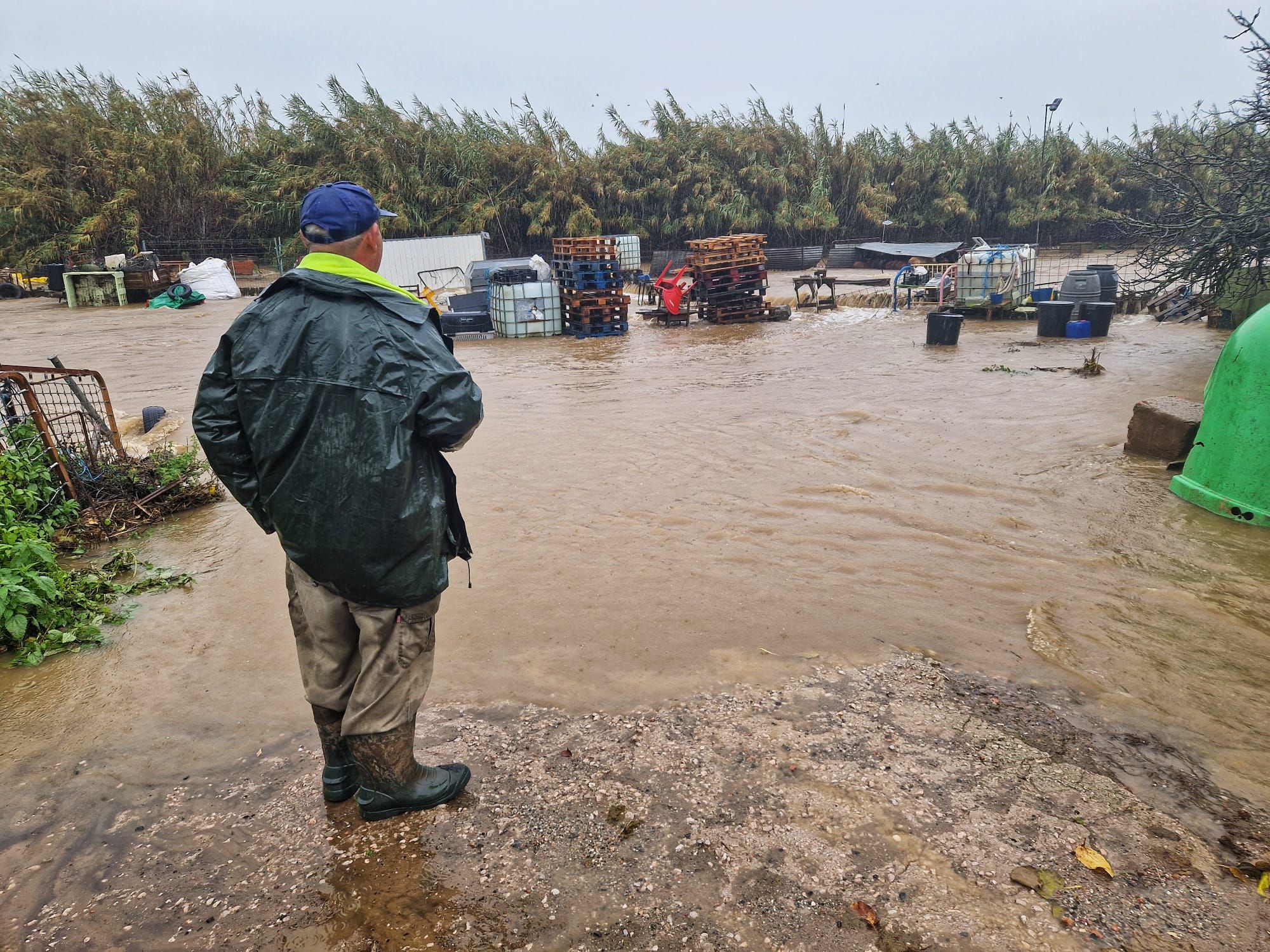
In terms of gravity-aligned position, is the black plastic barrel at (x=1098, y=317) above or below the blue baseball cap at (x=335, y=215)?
below

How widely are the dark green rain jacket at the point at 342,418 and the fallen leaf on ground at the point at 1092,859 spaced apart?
2.03m

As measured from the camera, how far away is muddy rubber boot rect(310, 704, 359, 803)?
8.23ft

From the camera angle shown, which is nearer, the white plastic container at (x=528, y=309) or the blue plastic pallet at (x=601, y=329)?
the blue plastic pallet at (x=601, y=329)

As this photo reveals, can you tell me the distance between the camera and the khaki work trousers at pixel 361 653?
2268 mm

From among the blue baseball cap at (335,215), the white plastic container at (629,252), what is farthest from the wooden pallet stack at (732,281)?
the blue baseball cap at (335,215)

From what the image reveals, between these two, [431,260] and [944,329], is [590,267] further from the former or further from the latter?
[431,260]

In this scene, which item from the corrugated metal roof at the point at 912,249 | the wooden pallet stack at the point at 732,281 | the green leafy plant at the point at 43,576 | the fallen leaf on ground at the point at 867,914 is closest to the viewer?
the fallen leaf on ground at the point at 867,914

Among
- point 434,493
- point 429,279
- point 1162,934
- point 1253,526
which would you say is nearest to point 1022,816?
point 1162,934

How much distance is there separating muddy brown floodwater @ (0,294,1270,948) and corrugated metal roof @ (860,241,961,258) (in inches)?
712

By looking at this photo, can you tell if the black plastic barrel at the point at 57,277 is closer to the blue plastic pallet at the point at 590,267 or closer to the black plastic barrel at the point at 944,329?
the blue plastic pallet at the point at 590,267

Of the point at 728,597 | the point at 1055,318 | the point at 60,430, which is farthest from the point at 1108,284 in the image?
the point at 60,430

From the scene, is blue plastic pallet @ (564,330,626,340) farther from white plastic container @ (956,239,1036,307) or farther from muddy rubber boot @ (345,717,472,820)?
muddy rubber boot @ (345,717,472,820)

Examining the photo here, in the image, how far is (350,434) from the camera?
2.09 metres

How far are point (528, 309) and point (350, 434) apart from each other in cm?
1476
